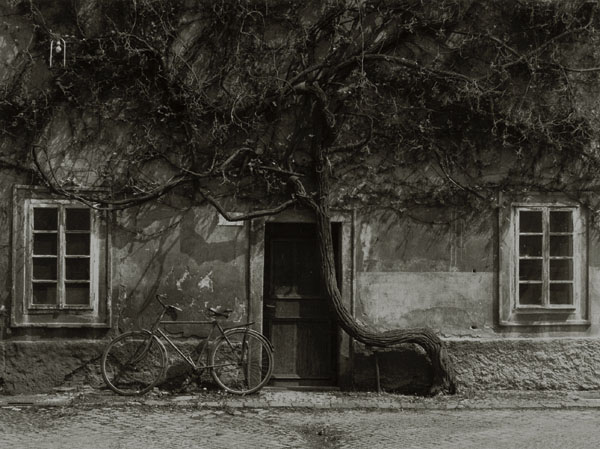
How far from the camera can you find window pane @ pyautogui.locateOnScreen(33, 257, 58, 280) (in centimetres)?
1139

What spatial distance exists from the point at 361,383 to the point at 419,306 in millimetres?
1231

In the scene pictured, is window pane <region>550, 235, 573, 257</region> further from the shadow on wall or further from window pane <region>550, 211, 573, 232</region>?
the shadow on wall

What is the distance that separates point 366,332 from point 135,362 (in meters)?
2.86

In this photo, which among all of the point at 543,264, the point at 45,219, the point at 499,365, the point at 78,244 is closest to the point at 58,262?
the point at 78,244

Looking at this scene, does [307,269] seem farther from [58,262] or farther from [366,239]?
[58,262]

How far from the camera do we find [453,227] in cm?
1178

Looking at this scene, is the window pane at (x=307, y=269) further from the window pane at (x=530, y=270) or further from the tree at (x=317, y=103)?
the window pane at (x=530, y=270)

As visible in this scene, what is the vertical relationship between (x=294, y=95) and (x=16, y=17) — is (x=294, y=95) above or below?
below

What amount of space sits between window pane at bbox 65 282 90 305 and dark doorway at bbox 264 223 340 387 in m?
2.26

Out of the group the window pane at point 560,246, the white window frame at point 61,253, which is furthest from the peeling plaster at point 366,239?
the white window frame at point 61,253

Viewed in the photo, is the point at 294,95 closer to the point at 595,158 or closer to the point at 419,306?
Result: the point at 419,306

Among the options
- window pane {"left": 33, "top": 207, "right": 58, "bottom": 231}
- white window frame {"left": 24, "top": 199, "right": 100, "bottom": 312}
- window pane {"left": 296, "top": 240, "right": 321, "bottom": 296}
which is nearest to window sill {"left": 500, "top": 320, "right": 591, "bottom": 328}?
window pane {"left": 296, "top": 240, "right": 321, "bottom": 296}

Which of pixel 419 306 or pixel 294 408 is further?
pixel 419 306

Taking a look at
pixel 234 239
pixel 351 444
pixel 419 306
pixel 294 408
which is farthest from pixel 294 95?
pixel 351 444
